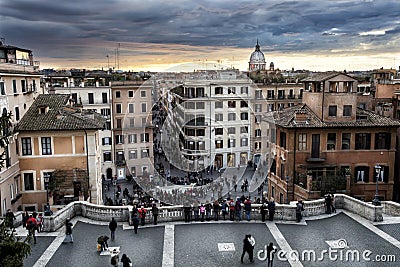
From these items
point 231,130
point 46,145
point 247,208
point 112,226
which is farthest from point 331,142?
point 46,145

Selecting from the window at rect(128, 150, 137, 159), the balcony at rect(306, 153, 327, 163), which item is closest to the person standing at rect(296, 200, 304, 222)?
the balcony at rect(306, 153, 327, 163)

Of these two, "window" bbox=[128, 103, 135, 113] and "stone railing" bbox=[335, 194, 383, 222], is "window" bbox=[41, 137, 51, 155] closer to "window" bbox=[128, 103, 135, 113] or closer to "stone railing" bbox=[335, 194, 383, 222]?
→ "stone railing" bbox=[335, 194, 383, 222]

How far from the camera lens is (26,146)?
106 ft

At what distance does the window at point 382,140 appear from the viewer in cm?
3678

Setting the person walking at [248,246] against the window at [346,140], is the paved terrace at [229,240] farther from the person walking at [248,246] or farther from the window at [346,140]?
the window at [346,140]

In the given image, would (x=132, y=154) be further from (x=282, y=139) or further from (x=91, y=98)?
(x=282, y=139)

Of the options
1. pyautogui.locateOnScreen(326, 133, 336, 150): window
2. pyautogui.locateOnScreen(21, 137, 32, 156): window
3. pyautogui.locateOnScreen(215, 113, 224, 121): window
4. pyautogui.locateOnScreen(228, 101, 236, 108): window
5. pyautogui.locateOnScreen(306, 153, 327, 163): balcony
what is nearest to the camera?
pyautogui.locateOnScreen(21, 137, 32, 156): window

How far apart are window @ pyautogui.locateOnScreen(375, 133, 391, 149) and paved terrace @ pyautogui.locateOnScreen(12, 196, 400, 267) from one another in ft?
40.0

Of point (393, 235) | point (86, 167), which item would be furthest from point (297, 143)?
point (86, 167)

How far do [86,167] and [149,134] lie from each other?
87.7 feet

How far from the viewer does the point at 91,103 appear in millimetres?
57375

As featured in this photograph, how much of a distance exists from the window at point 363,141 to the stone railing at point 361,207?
1181 cm

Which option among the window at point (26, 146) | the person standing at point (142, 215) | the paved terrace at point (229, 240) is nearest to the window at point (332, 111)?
the paved terrace at point (229, 240)

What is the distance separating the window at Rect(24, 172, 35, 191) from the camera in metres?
32.4
